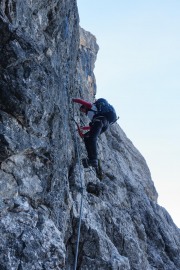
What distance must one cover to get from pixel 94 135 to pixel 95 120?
61 centimetres

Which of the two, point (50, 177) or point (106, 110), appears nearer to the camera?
point (50, 177)

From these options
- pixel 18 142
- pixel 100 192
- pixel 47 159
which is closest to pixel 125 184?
pixel 100 192

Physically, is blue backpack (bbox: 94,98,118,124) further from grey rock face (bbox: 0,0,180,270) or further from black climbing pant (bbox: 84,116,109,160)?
grey rock face (bbox: 0,0,180,270)

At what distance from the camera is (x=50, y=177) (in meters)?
8.68

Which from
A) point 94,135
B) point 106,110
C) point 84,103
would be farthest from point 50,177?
point 106,110

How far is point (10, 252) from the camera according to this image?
6.29 metres

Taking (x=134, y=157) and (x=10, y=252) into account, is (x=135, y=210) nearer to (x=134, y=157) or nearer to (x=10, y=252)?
(x=134, y=157)

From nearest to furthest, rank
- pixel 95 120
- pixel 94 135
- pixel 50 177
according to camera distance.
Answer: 1. pixel 50 177
2. pixel 94 135
3. pixel 95 120

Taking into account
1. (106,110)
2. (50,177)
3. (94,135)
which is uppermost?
(106,110)

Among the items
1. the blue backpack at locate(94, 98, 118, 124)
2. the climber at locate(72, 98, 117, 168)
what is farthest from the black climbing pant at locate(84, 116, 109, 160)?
the blue backpack at locate(94, 98, 118, 124)

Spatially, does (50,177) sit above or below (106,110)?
below

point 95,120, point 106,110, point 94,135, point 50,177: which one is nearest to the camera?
point 50,177

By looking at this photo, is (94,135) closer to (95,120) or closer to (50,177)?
(95,120)

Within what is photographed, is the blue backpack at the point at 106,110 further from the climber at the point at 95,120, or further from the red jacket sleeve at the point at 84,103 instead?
the red jacket sleeve at the point at 84,103
